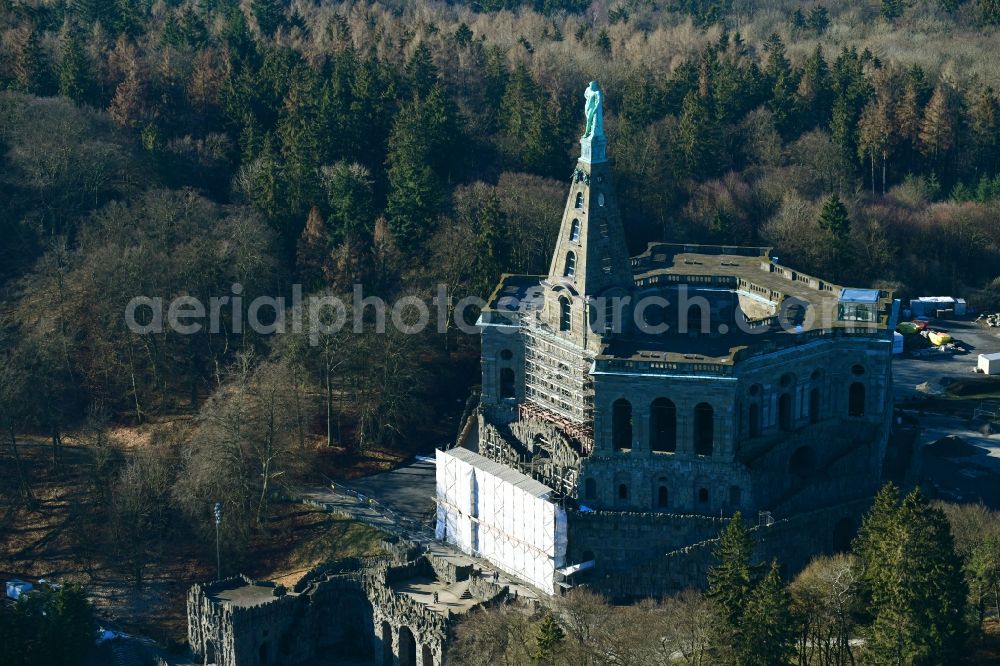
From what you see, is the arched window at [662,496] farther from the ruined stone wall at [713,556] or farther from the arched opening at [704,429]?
the ruined stone wall at [713,556]

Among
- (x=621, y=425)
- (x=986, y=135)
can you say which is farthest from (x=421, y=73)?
(x=621, y=425)

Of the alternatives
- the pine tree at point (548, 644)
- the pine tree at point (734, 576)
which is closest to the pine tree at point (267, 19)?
the pine tree at point (734, 576)

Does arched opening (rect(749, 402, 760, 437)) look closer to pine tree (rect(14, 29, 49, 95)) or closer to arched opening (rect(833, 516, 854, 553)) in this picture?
arched opening (rect(833, 516, 854, 553))

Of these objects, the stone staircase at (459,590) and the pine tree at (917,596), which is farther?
the stone staircase at (459,590)

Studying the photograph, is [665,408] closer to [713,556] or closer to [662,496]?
[662,496]

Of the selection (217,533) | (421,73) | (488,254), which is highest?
(421,73)

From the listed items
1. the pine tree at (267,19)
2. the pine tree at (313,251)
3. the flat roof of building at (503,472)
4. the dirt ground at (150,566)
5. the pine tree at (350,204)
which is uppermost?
the pine tree at (267,19)
